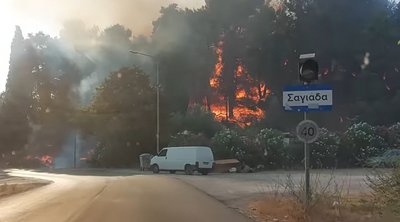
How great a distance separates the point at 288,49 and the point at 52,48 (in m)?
37.0

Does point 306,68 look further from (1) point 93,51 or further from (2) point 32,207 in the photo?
(1) point 93,51

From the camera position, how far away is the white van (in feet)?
129

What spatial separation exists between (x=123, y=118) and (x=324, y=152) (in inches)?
851

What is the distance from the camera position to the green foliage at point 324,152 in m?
44.9

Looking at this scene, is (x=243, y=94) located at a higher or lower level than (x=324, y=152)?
higher

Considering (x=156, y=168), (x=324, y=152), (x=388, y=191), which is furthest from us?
(x=324, y=152)

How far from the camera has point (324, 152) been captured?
1786 inches

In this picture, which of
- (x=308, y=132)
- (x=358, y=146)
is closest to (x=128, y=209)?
(x=308, y=132)

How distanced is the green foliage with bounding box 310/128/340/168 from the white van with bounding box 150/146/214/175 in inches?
373

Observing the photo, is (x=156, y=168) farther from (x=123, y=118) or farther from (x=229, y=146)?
(x=123, y=118)

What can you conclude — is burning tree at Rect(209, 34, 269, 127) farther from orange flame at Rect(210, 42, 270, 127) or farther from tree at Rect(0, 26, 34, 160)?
tree at Rect(0, 26, 34, 160)

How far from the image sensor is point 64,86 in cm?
8112

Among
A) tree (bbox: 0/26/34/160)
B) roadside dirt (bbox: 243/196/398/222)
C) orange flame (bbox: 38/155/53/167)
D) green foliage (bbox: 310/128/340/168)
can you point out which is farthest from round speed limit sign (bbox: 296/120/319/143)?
orange flame (bbox: 38/155/53/167)

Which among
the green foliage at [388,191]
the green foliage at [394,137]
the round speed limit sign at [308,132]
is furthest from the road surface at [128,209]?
the green foliage at [394,137]
